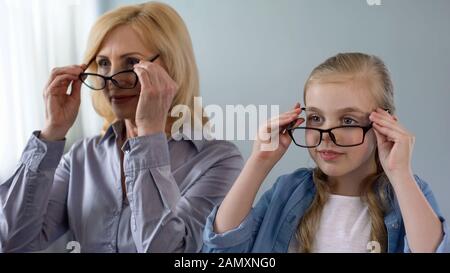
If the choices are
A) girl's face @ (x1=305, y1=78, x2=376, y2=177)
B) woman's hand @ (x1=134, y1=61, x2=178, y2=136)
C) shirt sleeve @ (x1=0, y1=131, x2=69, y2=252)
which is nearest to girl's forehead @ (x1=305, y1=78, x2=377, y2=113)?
girl's face @ (x1=305, y1=78, x2=376, y2=177)

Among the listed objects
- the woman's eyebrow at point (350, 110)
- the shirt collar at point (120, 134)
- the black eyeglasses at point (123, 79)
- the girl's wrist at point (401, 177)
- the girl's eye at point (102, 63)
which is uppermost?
the girl's eye at point (102, 63)

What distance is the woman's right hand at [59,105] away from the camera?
3.05ft

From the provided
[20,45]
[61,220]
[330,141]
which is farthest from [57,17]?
[330,141]

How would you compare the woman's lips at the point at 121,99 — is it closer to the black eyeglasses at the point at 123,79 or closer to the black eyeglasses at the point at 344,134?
the black eyeglasses at the point at 123,79

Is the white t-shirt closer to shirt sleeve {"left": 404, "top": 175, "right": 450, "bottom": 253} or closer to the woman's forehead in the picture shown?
shirt sleeve {"left": 404, "top": 175, "right": 450, "bottom": 253}

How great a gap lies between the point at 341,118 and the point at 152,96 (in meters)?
0.29

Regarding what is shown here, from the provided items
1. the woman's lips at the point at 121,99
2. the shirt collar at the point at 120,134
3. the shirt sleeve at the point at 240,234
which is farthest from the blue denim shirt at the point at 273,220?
the woman's lips at the point at 121,99

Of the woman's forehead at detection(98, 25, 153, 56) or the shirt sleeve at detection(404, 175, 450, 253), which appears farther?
the woman's forehead at detection(98, 25, 153, 56)

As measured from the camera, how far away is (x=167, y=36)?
2.93 feet

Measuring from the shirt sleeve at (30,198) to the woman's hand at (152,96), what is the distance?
0.59 ft

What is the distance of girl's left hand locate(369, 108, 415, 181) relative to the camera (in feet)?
2.49

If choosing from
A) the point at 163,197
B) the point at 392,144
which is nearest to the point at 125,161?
the point at 163,197

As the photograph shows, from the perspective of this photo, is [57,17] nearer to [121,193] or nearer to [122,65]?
[122,65]

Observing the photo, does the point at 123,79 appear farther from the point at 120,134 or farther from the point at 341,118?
the point at 341,118
